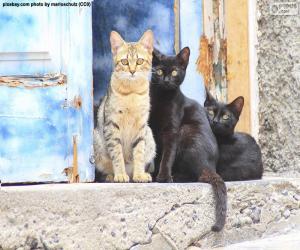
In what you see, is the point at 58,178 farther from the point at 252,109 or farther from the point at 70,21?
the point at 252,109

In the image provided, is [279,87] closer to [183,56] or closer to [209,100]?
[209,100]

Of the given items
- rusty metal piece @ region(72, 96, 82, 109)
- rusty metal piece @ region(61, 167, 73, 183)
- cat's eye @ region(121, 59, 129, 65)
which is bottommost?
rusty metal piece @ region(61, 167, 73, 183)

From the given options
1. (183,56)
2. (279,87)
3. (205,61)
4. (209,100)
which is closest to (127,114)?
(183,56)

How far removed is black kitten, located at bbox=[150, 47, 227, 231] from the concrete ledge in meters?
0.33

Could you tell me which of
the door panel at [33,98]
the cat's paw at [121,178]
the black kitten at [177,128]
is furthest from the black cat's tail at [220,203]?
the door panel at [33,98]

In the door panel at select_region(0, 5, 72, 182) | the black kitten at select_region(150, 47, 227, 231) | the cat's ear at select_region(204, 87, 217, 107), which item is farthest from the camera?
the cat's ear at select_region(204, 87, 217, 107)

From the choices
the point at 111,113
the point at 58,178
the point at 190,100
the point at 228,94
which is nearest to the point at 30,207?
the point at 58,178

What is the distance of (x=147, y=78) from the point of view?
3.94 metres

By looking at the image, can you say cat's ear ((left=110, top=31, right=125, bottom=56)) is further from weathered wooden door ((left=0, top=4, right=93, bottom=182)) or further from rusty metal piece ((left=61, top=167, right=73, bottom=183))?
rusty metal piece ((left=61, top=167, right=73, bottom=183))

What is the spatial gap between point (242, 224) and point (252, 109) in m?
1.10

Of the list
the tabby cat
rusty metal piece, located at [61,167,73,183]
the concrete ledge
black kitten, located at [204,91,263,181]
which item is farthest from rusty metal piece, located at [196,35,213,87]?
rusty metal piece, located at [61,167,73,183]

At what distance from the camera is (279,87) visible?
4.76m

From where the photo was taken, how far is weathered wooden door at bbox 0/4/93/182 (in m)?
3.65

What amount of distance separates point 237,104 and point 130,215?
1.40 metres
